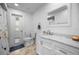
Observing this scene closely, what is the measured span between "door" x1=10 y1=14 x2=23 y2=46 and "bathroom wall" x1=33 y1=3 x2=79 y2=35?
0.89 ft

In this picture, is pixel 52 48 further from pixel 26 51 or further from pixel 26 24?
pixel 26 24

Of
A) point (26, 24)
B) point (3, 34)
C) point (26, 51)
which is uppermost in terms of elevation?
point (26, 24)

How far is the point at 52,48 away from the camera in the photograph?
112 cm

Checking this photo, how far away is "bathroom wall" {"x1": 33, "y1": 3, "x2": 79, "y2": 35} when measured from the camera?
1014mm

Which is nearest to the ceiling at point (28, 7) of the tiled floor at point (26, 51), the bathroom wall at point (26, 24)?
the bathroom wall at point (26, 24)

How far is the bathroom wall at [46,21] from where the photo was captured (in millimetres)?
1014

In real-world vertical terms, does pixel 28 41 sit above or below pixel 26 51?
above

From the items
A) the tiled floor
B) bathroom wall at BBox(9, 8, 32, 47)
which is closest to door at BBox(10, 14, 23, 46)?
bathroom wall at BBox(9, 8, 32, 47)

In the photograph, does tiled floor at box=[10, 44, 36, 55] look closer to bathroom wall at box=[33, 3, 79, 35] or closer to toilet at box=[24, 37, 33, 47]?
toilet at box=[24, 37, 33, 47]

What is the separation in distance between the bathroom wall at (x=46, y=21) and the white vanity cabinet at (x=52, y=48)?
0.22m

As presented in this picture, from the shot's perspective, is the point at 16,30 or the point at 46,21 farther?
the point at 46,21

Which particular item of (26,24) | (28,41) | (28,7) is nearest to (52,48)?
(28,41)

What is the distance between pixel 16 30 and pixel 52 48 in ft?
2.32
